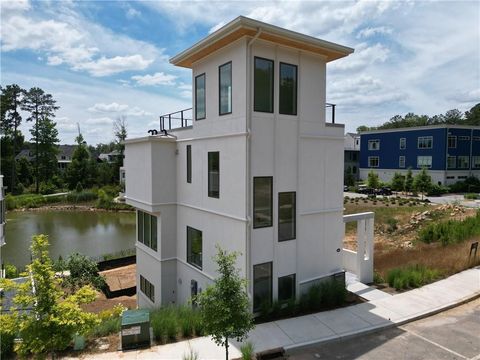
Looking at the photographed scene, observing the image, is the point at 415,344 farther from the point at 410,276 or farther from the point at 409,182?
the point at 409,182

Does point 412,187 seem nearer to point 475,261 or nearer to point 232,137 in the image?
point 475,261

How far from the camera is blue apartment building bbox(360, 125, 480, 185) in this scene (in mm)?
45075

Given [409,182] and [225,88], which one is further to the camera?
[409,182]

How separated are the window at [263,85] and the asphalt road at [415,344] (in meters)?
6.41

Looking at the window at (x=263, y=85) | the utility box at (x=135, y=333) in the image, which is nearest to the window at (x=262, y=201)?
the window at (x=263, y=85)

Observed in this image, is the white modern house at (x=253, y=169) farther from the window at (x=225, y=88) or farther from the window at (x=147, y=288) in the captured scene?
the window at (x=147, y=288)

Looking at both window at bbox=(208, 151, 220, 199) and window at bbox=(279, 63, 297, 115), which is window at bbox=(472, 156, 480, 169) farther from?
window at bbox=(208, 151, 220, 199)

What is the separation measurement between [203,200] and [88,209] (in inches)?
1679

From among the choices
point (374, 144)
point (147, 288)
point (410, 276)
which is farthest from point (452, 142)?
point (147, 288)

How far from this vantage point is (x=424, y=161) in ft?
154

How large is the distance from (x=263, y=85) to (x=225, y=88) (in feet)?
4.16

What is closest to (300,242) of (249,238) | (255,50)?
(249,238)

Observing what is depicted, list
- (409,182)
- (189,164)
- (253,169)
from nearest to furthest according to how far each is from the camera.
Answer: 1. (253,169)
2. (189,164)
3. (409,182)

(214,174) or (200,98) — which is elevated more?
(200,98)
